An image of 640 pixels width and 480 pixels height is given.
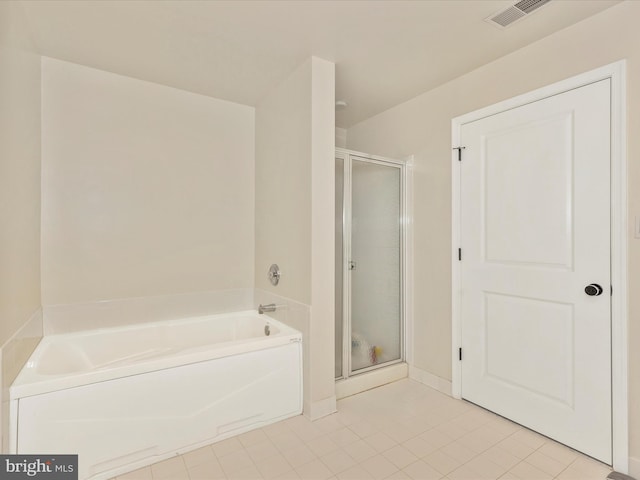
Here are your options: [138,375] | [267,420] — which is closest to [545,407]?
[267,420]

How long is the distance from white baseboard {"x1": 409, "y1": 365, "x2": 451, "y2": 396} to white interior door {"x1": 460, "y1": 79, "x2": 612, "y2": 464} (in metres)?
0.15

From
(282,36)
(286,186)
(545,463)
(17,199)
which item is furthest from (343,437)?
(282,36)

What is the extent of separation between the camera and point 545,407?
1.99 meters

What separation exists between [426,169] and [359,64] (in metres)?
0.94

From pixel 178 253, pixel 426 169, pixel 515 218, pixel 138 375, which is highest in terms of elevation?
pixel 426 169

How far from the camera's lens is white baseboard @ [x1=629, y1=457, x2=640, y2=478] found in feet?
5.33

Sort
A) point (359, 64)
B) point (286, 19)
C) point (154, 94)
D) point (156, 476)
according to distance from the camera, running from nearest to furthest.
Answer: point (156, 476), point (286, 19), point (359, 64), point (154, 94)

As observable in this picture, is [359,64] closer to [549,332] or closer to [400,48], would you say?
[400,48]

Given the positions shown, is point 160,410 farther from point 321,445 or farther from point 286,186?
point 286,186

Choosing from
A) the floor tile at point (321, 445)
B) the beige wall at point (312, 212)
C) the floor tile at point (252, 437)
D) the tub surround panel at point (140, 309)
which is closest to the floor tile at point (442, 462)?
the floor tile at point (321, 445)

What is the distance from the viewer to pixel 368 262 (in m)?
2.80

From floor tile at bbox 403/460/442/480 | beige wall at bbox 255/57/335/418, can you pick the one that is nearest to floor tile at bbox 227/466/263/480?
beige wall at bbox 255/57/335/418

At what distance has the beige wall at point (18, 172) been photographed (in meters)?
1.48

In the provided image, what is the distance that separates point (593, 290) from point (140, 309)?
289cm
